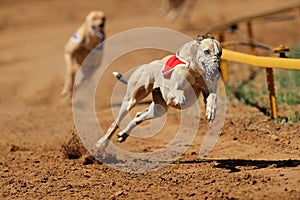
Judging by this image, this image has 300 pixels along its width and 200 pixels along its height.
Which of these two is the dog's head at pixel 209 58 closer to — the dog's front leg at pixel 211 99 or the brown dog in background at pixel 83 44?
the dog's front leg at pixel 211 99

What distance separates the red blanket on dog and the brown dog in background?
13.9 ft

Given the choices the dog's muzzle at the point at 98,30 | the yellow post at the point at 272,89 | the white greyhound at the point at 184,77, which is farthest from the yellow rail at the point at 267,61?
the dog's muzzle at the point at 98,30

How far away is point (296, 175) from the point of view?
4664 mm

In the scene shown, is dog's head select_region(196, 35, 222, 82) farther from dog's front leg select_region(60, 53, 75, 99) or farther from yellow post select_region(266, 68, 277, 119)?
dog's front leg select_region(60, 53, 75, 99)

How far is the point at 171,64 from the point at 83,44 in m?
4.49

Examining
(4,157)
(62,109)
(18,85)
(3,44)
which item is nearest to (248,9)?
(3,44)

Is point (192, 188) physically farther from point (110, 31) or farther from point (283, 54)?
point (110, 31)

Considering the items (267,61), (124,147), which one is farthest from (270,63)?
(124,147)

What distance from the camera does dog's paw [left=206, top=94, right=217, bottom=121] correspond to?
482 centimetres

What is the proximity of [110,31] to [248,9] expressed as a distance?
491cm

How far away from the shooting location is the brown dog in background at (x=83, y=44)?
30.5ft

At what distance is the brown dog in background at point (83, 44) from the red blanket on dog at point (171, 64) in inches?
167

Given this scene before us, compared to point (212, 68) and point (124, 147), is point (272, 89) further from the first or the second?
point (212, 68)

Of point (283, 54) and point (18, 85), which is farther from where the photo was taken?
point (18, 85)
